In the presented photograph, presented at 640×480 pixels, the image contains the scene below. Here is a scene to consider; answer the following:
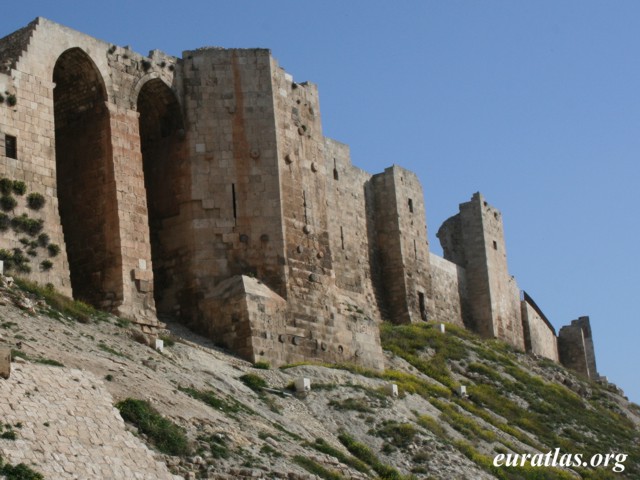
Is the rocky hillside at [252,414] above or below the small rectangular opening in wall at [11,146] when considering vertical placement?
below

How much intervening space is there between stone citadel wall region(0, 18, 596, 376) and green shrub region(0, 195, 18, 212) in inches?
6.0

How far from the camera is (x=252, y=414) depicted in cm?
2250

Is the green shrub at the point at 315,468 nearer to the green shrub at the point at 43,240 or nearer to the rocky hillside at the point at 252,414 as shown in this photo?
the rocky hillside at the point at 252,414

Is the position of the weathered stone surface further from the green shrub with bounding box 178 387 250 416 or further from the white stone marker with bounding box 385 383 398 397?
the white stone marker with bounding box 385 383 398 397

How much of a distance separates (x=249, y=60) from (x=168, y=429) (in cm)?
1393

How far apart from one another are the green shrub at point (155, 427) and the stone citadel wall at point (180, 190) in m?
7.13

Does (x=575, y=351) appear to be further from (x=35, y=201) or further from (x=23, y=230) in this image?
Answer: (x=23, y=230)

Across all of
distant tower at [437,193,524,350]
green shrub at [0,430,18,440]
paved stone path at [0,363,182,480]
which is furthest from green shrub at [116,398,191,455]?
distant tower at [437,193,524,350]

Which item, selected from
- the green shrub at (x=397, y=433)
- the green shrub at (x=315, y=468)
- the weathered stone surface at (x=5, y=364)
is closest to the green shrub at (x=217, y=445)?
the green shrub at (x=315, y=468)

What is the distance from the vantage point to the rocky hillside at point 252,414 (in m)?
17.3

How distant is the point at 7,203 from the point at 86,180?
3.21 meters

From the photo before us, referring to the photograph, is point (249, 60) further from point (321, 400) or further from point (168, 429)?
point (168, 429)

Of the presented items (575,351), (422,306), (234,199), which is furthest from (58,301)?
(575,351)

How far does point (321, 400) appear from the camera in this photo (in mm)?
25766
